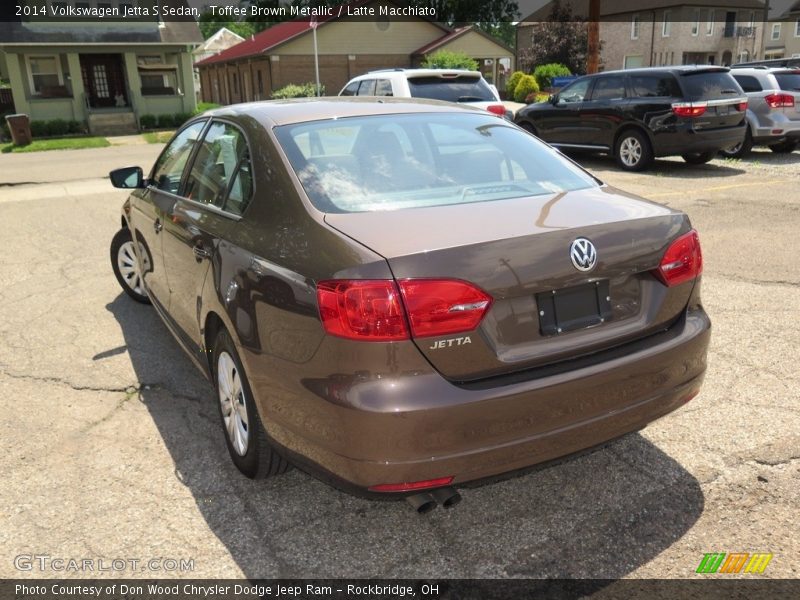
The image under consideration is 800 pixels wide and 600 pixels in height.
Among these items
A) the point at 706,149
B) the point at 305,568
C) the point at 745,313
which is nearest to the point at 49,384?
the point at 305,568

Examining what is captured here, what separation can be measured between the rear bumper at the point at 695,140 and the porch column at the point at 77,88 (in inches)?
983

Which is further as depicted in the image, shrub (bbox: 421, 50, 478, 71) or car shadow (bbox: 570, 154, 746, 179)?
shrub (bbox: 421, 50, 478, 71)

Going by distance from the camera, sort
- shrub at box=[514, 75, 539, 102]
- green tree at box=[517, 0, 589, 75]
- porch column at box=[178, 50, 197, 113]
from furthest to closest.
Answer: green tree at box=[517, 0, 589, 75] < shrub at box=[514, 75, 539, 102] < porch column at box=[178, 50, 197, 113]

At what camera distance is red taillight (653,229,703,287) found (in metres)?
2.93

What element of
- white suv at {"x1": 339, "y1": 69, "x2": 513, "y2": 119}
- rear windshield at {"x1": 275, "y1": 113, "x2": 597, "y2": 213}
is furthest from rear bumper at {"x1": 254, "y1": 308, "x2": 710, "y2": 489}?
white suv at {"x1": 339, "y1": 69, "x2": 513, "y2": 119}

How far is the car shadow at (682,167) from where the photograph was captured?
41.7ft

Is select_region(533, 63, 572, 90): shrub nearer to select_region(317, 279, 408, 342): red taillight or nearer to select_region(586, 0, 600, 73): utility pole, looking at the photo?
select_region(586, 0, 600, 73): utility pole

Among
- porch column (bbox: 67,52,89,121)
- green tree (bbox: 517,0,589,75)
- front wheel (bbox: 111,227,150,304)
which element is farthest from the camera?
green tree (bbox: 517,0,589,75)

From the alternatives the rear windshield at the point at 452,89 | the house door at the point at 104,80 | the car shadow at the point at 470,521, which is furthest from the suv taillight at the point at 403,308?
the house door at the point at 104,80

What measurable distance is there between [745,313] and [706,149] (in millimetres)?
7891

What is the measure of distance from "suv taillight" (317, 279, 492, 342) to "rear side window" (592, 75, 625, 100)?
39.2 feet

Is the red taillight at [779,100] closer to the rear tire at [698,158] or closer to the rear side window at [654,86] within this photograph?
the rear tire at [698,158]

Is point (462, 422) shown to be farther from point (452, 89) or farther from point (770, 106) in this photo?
point (770, 106)

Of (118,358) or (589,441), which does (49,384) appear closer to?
(118,358)
